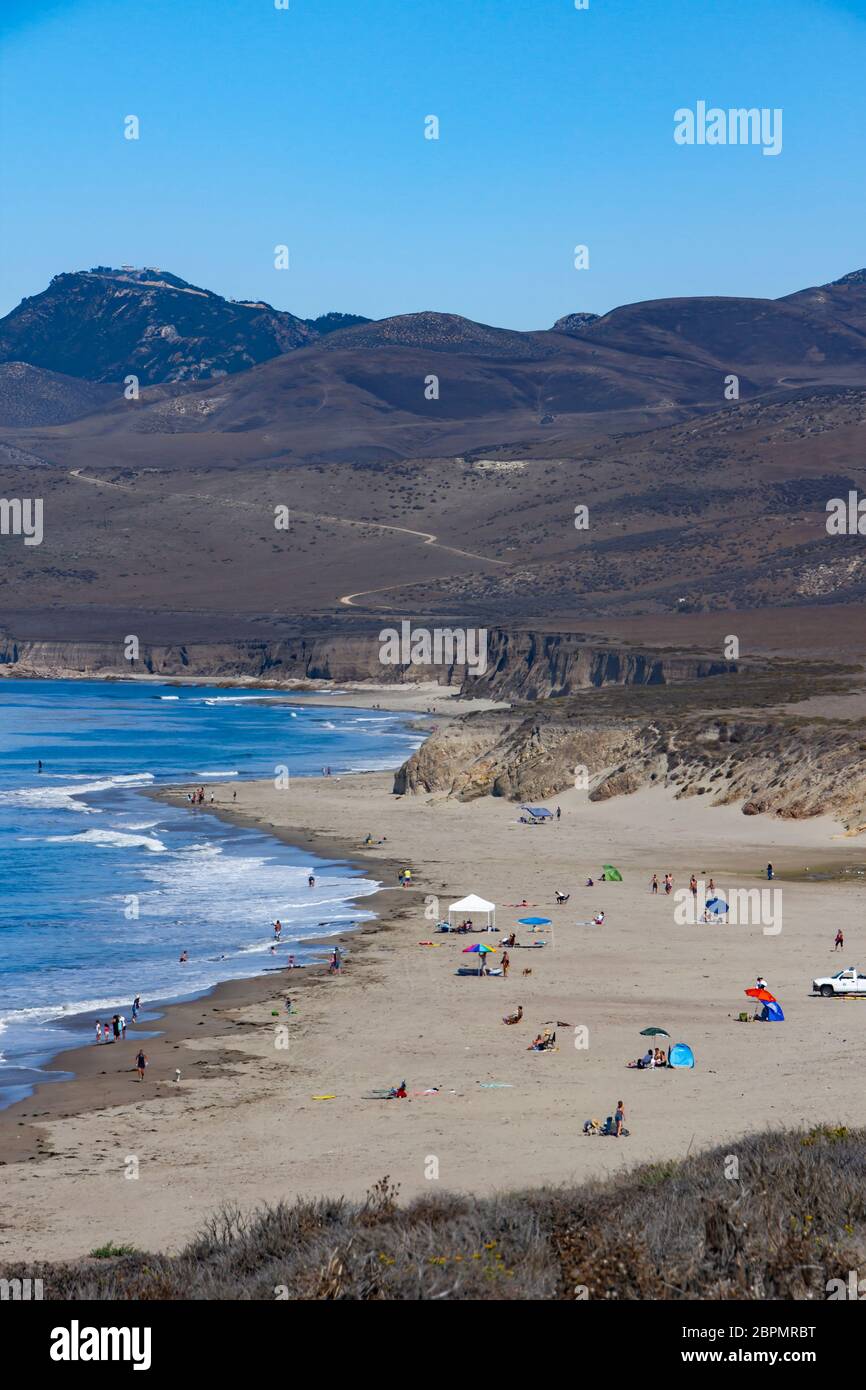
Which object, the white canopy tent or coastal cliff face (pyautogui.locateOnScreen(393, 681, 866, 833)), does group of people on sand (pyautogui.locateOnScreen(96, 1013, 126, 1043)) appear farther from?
coastal cliff face (pyautogui.locateOnScreen(393, 681, 866, 833))

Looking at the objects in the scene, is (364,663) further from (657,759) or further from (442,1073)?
(442,1073)

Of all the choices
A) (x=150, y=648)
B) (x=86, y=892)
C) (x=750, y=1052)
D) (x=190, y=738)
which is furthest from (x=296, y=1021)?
(x=150, y=648)

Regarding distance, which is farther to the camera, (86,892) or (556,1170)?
(86,892)

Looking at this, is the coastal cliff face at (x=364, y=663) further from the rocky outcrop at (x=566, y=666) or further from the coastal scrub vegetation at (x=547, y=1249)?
the coastal scrub vegetation at (x=547, y=1249)

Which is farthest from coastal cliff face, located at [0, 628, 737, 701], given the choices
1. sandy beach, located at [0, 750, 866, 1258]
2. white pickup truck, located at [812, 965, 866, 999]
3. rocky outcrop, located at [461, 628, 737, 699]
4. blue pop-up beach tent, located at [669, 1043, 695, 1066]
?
blue pop-up beach tent, located at [669, 1043, 695, 1066]

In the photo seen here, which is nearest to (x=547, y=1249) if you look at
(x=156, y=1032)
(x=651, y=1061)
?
(x=651, y=1061)

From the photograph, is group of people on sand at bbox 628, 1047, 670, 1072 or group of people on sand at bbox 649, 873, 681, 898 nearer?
group of people on sand at bbox 628, 1047, 670, 1072

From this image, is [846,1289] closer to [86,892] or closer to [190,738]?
[86,892]
